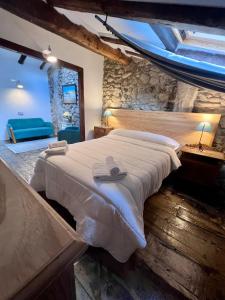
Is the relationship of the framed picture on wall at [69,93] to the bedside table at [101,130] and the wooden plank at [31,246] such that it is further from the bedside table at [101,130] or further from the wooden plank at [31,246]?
the wooden plank at [31,246]

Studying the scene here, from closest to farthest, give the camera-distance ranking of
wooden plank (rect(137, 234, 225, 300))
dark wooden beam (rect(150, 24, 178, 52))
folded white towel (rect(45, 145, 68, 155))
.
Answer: wooden plank (rect(137, 234, 225, 300)) → dark wooden beam (rect(150, 24, 178, 52)) → folded white towel (rect(45, 145, 68, 155))

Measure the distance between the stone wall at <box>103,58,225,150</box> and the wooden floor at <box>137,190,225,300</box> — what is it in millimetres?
1423

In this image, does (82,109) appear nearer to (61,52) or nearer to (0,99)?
(61,52)

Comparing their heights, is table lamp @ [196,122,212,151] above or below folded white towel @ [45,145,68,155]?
→ above

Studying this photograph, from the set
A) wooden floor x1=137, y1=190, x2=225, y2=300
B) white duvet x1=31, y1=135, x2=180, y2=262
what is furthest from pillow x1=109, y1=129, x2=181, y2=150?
wooden floor x1=137, y1=190, x2=225, y2=300

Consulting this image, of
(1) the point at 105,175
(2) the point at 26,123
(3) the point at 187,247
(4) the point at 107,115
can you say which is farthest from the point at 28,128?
(3) the point at 187,247

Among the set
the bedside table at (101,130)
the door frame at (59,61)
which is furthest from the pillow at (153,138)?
the door frame at (59,61)

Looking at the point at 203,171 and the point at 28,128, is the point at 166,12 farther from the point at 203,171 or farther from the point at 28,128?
the point at 28,128

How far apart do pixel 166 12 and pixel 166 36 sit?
885 millimetres

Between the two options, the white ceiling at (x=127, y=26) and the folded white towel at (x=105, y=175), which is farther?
the white ceiling at (x=127, y=26)

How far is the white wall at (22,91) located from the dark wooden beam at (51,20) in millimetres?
3832

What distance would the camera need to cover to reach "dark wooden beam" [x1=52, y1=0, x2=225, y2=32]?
984 mm

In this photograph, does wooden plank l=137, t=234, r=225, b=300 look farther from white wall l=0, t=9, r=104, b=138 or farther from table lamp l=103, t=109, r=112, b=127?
white wall l=0, t=9, r=104, b=138

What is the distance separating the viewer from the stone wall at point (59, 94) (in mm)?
4895
